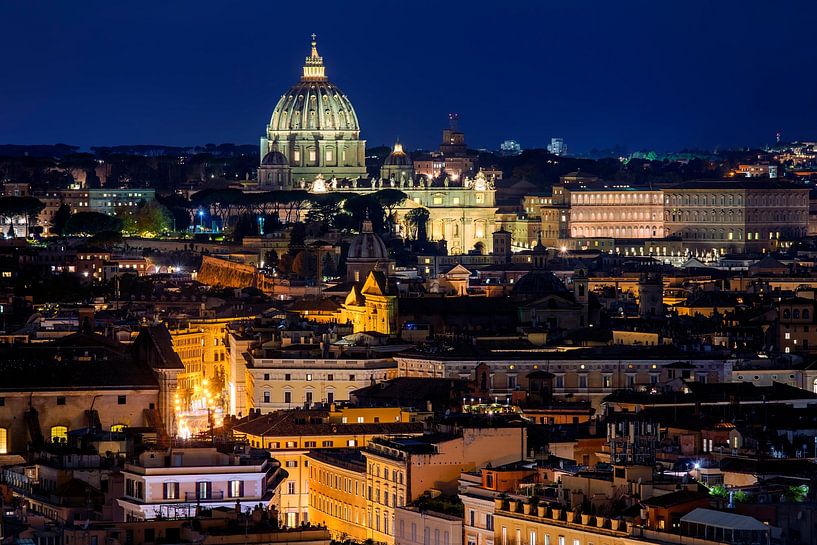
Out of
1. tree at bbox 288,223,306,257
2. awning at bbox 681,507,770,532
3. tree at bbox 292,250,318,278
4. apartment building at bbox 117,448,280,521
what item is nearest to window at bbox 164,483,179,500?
apartment building at bbox 117,448,280,521

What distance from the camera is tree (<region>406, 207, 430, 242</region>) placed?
194 m

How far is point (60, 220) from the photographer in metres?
190

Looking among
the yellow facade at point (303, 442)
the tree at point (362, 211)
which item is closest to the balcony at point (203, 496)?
the yellow facade at point (303, 442)

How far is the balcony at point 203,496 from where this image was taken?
46188 mm

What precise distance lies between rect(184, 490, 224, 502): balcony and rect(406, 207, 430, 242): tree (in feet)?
474

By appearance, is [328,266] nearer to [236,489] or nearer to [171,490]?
[236,489]

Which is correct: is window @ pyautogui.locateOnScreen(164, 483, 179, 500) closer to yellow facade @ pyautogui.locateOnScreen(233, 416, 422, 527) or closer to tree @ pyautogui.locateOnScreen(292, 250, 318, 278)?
yellow facade @ pyautogui.locateOnScreen(233, 416, 422, 527)

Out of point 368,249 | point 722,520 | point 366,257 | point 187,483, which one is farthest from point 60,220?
point 722,520

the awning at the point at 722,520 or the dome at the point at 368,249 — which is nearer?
the awning at the point at 722,520

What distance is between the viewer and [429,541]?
5275 centimetres

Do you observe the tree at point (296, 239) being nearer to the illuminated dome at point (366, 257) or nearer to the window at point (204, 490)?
the illuminated dome at point (366, 257)

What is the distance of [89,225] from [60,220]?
6.65 meters

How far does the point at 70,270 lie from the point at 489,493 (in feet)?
293

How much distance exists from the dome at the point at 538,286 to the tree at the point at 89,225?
75.5m
